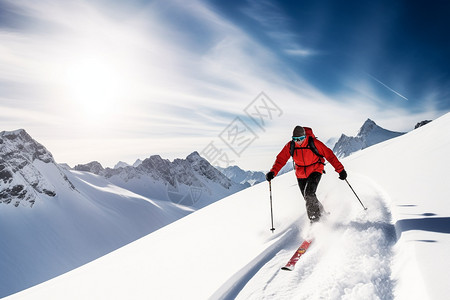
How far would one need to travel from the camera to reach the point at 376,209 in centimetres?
609

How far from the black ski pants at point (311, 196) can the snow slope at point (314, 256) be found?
274 mm

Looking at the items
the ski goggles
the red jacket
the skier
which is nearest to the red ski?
the skier

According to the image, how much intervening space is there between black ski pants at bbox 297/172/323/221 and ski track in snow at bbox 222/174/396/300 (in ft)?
1.00

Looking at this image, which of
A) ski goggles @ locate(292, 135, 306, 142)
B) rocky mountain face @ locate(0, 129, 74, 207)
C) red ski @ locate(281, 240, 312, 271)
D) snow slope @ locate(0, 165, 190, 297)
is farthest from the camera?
rocky mountain face @ locate(0, 129, 74, 207)

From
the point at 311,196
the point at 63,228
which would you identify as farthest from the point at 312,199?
the point at 63,228

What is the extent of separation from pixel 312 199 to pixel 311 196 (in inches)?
2.9

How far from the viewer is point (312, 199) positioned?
250 inches

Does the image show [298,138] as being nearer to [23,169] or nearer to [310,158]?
[310,158]

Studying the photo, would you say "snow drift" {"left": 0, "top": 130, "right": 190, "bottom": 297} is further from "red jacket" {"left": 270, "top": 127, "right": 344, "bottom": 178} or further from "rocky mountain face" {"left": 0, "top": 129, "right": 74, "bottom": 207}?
"red jacket" {"left": 270, "top": 127, "right": 344, "bottom": 178}

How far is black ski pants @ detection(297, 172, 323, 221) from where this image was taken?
620 centimetres

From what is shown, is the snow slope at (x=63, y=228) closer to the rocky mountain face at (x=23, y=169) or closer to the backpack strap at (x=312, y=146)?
the rocky mountain face at (x=23, y=169)

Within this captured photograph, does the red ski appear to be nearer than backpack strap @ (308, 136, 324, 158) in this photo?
Yes

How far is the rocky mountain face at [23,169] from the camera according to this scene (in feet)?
463

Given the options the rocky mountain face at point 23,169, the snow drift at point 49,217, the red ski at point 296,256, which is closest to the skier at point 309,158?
the red ski at point 296,256
